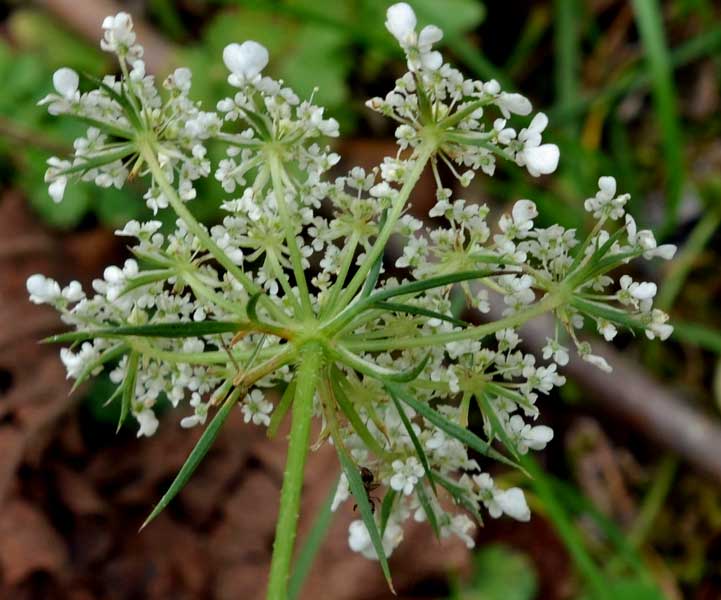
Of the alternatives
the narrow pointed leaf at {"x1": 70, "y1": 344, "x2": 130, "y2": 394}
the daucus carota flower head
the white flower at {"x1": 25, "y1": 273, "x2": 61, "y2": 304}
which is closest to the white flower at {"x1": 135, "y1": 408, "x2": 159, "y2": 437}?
Result: the daucus carota flower head

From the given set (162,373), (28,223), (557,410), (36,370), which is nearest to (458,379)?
(162,373)

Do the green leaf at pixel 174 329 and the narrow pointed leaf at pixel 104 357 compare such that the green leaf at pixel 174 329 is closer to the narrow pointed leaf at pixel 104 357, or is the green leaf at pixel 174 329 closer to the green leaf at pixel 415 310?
the narrow pointed leaf at pixel 104 357

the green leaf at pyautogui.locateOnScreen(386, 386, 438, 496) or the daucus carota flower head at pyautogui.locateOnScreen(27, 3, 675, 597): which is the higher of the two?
the daucus carota flower head at pyautogui.locateOnScreen(27, 3, 675, 597)

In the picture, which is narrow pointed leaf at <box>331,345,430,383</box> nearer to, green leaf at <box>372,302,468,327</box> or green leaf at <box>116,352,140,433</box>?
green leaf at <box>372,302,468,327</box>

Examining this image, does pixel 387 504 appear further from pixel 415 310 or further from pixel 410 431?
pixel 415 310

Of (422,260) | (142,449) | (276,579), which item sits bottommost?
(276,579)

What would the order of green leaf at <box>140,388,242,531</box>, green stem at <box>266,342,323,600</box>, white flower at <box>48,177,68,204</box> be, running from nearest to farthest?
green leaf at <box>140,388,242,531</box> < green stem at <box>266,342,323,600</box> < white flower at <box>48,177,68,204</box>

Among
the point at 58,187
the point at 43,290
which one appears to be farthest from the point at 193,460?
the point at 58,187

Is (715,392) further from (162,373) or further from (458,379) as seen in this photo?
(162,373)
